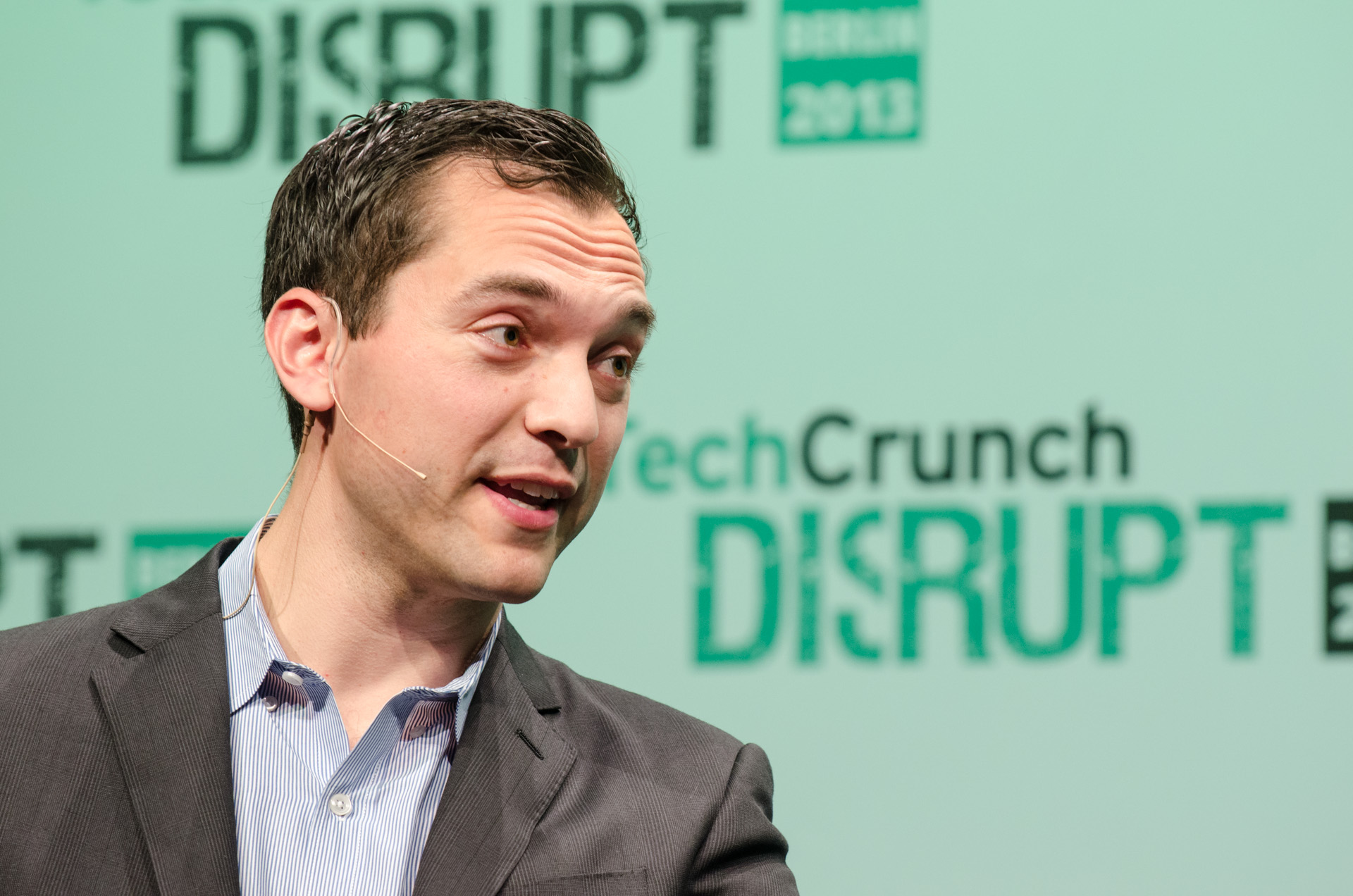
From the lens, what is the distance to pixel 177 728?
1.48m

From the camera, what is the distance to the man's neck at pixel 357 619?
1595mm

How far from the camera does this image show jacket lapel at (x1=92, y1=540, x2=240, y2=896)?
1.39 meters

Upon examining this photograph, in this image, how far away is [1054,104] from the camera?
2.61 metres

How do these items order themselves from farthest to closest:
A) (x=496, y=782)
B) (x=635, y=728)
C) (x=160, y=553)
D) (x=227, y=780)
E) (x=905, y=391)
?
1. (x=160, y=553)
2. (x=905, y=391)
3. (x=635, y=728)
4. (x=496, y=782)
5. (x=227, y=780)

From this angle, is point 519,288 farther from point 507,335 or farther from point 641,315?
point 641,315

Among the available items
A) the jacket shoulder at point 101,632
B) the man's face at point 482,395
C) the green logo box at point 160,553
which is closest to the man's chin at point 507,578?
the man's face at point 482,395

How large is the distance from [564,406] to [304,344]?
1.19ft

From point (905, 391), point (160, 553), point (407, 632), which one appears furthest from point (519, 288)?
point (160, 553)

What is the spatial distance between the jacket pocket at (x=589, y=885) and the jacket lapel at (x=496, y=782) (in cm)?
3

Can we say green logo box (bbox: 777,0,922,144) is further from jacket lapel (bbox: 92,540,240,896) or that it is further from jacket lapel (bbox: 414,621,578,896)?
jacket lapel (bbox: 92,540,240,896)

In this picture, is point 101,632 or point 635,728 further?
point 635,728

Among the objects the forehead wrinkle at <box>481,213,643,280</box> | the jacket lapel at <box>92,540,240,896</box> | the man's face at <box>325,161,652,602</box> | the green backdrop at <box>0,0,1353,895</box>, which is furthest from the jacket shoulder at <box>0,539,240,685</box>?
the green backdrop at <box>0,0,1353,895</box>

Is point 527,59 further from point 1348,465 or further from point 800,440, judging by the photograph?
point 1348,465

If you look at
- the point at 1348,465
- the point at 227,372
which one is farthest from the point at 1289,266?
the point at 227,372
